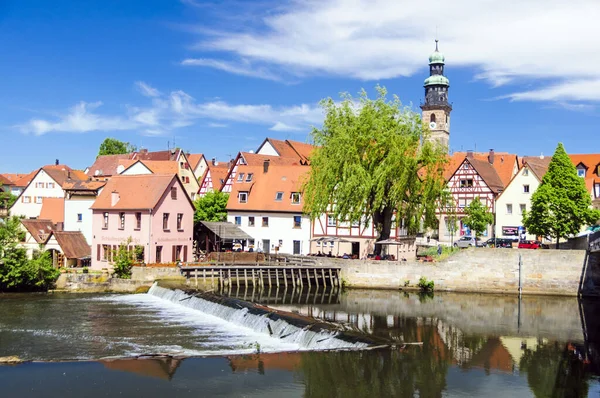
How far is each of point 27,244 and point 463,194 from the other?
4123 centimetres

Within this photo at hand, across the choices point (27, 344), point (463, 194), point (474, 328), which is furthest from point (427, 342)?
point (463, 194)

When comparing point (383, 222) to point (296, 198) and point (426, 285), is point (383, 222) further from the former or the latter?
point (296, 198)

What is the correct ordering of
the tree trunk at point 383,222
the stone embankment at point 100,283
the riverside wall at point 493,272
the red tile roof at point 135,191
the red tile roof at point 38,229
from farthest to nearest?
1. the tree trunk at point 383,222
2. the red tile roof at point 38,229
3. the red tile roof at point 135,191
4. the riverside wall at point 493,272
5. the stone embankment at point 100,283

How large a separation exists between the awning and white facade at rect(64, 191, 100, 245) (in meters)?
9.16

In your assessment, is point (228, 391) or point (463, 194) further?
point (463, 194)

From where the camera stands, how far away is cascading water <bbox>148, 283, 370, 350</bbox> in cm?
2619

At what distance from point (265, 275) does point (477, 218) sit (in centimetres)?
2298

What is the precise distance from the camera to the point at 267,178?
197 ft

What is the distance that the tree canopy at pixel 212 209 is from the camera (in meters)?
60.6

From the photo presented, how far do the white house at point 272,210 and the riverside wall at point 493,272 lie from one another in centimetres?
873

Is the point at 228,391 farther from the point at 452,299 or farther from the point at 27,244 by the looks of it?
the point at 27,244

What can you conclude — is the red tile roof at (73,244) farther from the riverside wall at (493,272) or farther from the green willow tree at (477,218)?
the green willow tree at (477,218)

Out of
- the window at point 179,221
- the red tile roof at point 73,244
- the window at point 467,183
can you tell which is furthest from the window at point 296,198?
the window at point 467,183

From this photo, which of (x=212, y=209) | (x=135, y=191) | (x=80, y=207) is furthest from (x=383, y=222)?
(x=80, y=207)
